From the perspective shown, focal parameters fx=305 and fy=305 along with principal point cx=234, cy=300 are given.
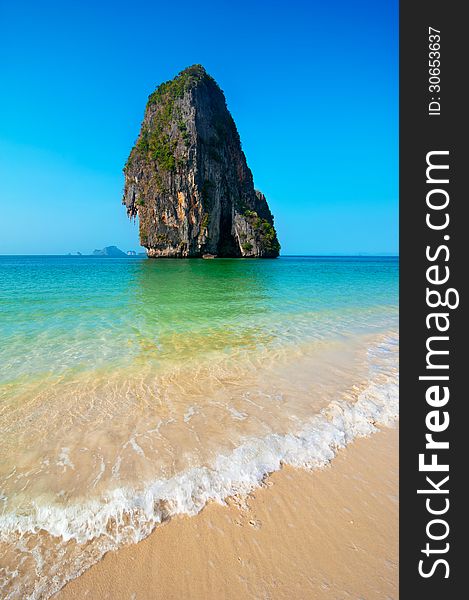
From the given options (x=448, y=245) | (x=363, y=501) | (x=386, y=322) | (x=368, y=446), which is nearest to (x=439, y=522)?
(x=363, y=501)

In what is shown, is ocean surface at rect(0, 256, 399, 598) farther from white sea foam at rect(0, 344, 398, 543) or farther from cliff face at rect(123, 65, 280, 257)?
cliff face at rect(123, 65, 280, 257)

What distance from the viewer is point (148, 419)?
4.04 m

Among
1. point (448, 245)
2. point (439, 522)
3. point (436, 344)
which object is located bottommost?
point (439, 522)

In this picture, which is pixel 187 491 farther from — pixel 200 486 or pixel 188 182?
pixel 188 182

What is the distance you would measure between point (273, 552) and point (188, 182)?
67.4m

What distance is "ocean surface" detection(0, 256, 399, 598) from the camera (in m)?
2.45

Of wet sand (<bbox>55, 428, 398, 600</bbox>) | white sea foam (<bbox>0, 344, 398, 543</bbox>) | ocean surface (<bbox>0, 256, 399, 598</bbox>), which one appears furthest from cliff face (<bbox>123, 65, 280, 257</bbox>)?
wet sand (<bbox>55, 428, 398, 600</bbox>)

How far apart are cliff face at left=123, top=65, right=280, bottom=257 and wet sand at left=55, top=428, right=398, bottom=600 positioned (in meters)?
64.2

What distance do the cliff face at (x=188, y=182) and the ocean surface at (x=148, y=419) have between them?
58899mm

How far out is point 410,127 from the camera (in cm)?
305

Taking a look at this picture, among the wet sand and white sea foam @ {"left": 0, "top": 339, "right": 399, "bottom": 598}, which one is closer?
the wet sand

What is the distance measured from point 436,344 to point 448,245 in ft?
3.16

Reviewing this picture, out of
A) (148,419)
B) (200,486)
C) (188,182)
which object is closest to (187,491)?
(200,486)

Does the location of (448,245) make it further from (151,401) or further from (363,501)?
(151,401)
